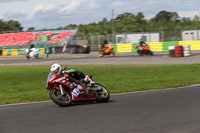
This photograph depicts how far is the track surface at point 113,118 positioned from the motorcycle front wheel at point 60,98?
12 cm

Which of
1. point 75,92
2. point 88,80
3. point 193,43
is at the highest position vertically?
point 193,43

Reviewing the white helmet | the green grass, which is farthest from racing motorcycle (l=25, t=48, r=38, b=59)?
the white helmet

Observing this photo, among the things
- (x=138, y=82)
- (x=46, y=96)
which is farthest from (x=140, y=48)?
(x=46, y=96)

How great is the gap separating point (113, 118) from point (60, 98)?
6.90 ft

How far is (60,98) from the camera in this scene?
25.4 ft

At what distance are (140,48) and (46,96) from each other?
19.3 metres

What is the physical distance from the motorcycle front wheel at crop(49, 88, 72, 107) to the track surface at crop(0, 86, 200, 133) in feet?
0.40

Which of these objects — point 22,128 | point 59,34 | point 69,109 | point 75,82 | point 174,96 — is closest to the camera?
point 22,128

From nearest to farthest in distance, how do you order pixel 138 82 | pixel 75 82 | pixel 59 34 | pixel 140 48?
pixel 75 82
pixel 138 82
pixel 140 48
pixel 59 34

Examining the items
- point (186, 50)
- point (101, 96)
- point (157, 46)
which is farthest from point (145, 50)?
point (101, 96)

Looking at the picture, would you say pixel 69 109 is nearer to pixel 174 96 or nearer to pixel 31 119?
pixel 31 119

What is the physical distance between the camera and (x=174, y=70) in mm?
16562

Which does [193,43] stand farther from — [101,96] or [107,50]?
[101,96]

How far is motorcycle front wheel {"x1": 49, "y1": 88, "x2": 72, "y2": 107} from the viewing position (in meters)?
7.53
